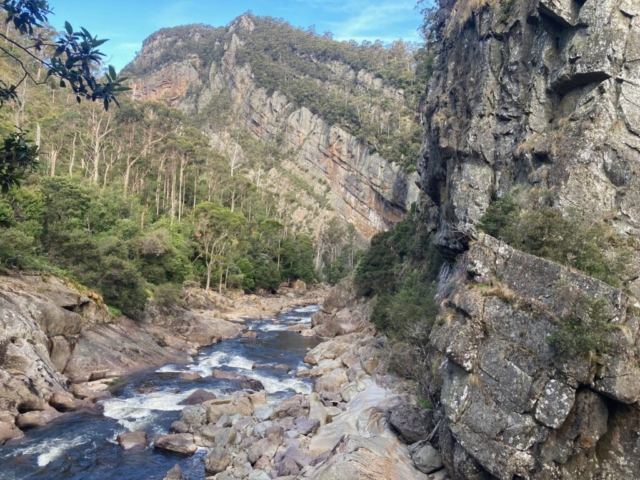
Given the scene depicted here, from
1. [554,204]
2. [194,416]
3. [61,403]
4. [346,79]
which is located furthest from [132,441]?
[346,79]

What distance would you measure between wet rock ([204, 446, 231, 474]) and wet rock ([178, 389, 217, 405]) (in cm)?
500

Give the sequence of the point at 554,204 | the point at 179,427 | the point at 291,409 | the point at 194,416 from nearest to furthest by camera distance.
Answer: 1. the point at 179,427
2. the point at 194,416
3. the point at 554,204
4. the point at 291,409

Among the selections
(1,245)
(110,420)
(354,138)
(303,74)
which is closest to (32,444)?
(110,420)

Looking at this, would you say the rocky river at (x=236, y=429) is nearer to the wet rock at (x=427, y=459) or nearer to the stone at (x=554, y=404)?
the wet rock at (x=427, y=459)

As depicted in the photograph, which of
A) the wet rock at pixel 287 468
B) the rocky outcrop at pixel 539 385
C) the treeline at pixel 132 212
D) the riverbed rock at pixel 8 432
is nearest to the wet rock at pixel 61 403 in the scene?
the riverbed rock at pixel 8 432

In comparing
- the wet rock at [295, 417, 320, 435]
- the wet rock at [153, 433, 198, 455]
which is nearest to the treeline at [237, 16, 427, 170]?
the wet rock at [295, 417, 320, 435]

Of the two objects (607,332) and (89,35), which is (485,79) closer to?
(607,332)

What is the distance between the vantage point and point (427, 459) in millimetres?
11961

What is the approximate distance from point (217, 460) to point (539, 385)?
9.38 meters

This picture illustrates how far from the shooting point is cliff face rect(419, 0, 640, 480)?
9.52 metres

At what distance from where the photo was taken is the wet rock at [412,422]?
44.1 ft

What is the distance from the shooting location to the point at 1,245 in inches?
835

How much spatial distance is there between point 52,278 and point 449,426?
21.5 meters

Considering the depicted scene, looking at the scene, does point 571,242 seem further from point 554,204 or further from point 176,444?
point 176,444
